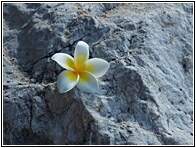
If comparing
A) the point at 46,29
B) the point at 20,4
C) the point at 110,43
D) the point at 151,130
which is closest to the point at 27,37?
the point at 46,29

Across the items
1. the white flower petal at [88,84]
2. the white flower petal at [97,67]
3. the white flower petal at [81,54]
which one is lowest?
the white flower petal at [88,84]

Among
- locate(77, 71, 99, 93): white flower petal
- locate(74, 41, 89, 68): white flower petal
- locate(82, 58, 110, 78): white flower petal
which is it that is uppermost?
locate(74, 41, 89, 68): white flower petal

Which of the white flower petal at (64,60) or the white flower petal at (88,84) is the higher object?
the white flower petal at (64,60)

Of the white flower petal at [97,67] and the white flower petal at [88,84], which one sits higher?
the white flower petal at [97,67]

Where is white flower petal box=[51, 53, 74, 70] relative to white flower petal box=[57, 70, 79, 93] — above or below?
above
